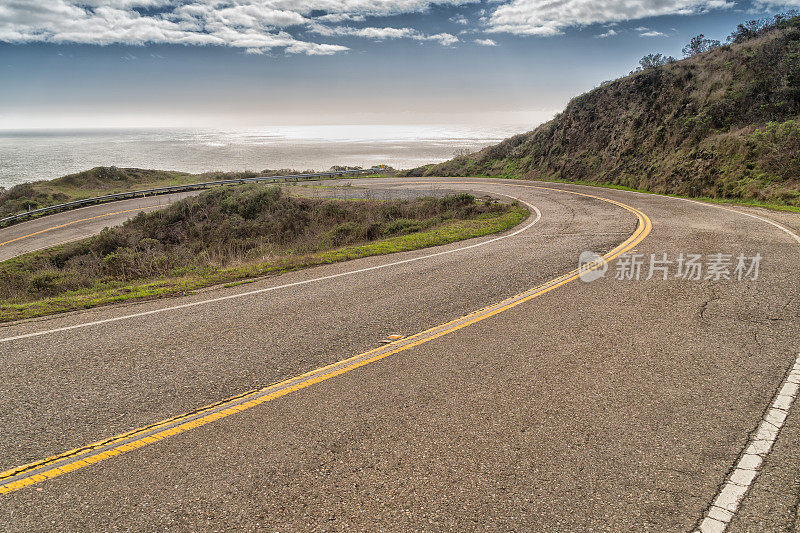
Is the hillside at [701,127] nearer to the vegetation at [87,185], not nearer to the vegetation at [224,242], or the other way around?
the vegetation at [224,242]

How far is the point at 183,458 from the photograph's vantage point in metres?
3.84

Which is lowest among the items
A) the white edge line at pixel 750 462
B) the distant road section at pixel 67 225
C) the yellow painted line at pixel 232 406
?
the distant road section at pixel 67 225

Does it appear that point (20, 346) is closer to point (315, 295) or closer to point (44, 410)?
point (44, 410)

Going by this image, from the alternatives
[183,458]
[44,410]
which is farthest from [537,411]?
[44,410]

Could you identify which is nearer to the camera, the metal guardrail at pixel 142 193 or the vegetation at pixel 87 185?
the metal guardrail at pixel 142 193

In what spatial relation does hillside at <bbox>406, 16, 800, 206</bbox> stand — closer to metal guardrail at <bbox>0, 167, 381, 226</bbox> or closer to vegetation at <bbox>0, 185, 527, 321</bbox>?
vegetation at <bbox>0, 185, 527, 321</bbox>

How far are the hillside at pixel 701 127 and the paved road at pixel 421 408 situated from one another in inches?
602

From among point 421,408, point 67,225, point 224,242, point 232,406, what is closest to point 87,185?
point 67,225

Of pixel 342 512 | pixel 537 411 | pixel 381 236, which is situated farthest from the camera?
pixel 381 236

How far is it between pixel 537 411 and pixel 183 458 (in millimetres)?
3185

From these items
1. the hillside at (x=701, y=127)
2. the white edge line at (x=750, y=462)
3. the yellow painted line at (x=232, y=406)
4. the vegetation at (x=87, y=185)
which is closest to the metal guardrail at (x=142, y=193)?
the vegetation at (x=87, y=185)

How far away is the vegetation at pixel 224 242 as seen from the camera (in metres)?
10.5

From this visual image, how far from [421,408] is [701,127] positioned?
2711cm

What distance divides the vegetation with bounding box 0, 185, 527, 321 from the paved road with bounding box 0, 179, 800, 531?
2.54 m
